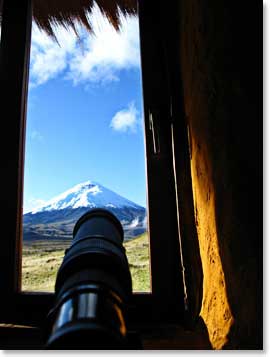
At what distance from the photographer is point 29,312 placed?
57.6 inches

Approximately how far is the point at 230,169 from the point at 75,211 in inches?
33.7

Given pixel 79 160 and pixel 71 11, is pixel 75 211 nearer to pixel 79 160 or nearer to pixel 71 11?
pixel 79 160

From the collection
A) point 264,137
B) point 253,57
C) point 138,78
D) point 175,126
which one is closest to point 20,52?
point 138,78

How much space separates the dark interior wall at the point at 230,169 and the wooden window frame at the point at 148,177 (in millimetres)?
251

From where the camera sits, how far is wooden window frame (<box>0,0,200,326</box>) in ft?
4.85

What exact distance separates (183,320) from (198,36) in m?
1.13

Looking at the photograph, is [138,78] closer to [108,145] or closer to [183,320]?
[108,145]

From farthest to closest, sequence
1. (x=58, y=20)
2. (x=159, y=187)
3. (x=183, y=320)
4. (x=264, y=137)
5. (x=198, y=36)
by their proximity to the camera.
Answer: (x=58, y=20)
(x=159, y=187)
(x=183, y=320)
(x=198, y=36)
(x=264, y=137)

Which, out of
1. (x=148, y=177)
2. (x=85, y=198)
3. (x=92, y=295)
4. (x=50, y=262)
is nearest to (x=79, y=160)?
(x=85, y=198)

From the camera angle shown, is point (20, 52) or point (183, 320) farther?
point (20, 52)

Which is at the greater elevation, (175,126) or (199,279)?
(175,126)

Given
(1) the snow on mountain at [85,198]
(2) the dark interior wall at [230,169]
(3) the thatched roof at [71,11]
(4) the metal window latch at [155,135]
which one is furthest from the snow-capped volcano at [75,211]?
(3) the thatched roof at [71,11]

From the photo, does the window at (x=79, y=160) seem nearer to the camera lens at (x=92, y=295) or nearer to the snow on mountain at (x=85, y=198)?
the snow on mountain at (x=85, y=198)

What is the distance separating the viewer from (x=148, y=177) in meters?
1.61
